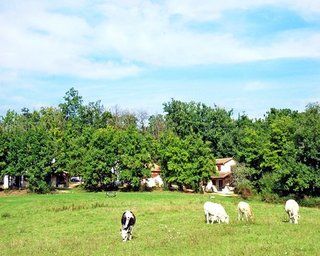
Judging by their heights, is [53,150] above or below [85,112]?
below

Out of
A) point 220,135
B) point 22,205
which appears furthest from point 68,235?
point 220,135

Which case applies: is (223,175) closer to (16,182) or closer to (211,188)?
(211,188)

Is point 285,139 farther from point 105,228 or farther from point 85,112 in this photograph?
point 85,112

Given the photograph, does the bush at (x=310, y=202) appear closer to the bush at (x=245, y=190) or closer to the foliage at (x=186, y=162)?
the bush at (x=245, y=190)

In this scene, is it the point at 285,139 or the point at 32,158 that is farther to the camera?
the point at 32,158

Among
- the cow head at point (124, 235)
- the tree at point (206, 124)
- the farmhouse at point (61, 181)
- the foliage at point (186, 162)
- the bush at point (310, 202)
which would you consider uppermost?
the tree at point (206, 124)

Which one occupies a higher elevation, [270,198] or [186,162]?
[186,162]

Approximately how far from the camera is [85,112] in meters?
112

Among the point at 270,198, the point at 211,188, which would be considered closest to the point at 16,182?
the point at 211,188

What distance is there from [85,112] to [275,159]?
58759mm

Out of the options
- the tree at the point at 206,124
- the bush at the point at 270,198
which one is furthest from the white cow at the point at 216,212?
the tree at the point at 206,124

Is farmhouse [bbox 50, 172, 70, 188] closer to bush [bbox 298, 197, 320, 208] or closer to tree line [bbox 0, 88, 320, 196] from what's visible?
tree line [bbox 0, 88, 320, 196]

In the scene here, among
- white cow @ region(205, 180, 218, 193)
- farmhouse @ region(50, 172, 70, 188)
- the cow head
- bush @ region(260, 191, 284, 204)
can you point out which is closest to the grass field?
the cow head

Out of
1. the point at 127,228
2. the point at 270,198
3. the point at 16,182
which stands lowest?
the point at 270,198
